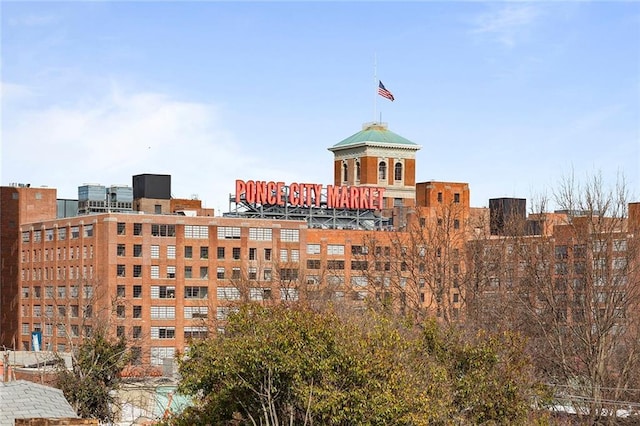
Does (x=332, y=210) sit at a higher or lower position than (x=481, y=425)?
higher

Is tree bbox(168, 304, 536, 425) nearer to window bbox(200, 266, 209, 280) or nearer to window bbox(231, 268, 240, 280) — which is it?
window bbox(231, 268, 240, 280)

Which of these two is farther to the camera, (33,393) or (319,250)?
(319,250)

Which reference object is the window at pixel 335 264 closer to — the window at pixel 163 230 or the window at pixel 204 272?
the window at pixel 204 272

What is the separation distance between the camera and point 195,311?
144 metres

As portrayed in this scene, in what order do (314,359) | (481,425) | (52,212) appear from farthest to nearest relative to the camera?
(52,212) < (481,425) < (314,359)

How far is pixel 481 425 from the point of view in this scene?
52.5m

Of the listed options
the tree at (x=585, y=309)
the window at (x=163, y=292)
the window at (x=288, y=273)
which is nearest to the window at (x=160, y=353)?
the window at (x=163, y=292)

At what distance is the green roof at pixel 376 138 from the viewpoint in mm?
182875

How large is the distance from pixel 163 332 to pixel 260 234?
59.8ft

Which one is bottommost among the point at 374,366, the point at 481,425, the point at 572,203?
the point at 481,425

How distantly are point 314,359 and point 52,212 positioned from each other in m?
125

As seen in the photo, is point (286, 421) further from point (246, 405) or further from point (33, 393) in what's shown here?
point (33, 393)

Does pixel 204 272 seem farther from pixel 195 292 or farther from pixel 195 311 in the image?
pixel 195 311

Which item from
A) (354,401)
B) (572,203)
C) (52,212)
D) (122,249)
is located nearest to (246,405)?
(354,401)
